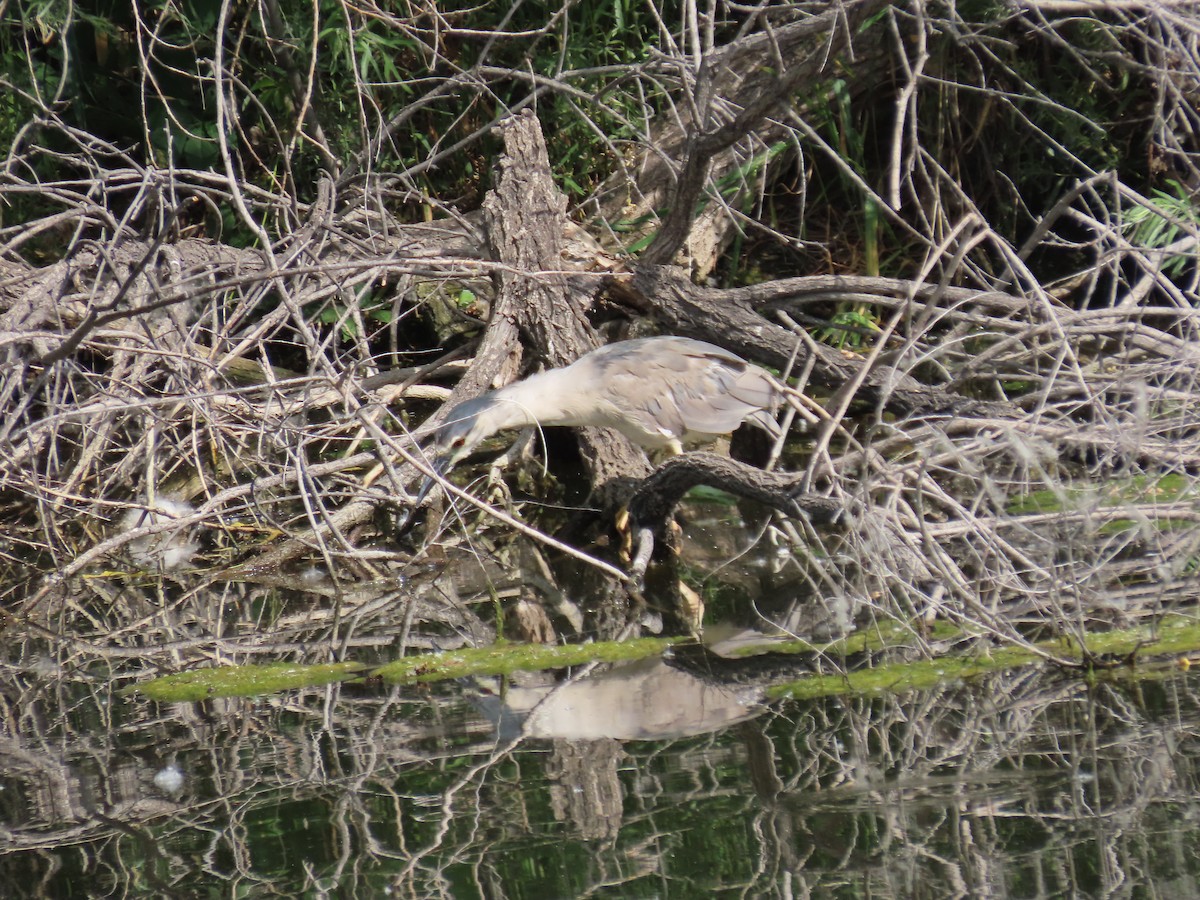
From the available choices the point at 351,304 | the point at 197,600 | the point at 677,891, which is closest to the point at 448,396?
the point at 351,304

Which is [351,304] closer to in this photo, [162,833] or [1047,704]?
[162,833]

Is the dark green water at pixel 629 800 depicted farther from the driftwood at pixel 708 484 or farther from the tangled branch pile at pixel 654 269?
the driftwood at pixel 708 484

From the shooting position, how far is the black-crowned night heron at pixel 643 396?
16.9 ft

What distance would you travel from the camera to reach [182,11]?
6.84 meters

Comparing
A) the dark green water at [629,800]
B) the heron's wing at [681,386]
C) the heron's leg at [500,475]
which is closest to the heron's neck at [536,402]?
the heron's wing at [681,386]

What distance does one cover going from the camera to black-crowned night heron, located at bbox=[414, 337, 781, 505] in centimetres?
514

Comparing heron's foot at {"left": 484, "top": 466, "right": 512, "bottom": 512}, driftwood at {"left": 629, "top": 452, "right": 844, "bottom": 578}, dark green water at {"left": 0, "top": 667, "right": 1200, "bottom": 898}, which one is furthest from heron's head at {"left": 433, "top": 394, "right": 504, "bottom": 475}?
dark green water at {"left": 0, "top": 667, "right": 1200, "bottom": 898}

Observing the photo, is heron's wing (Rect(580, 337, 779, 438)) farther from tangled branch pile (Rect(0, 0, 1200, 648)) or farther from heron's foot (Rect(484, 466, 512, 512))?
heron's foot (Rect(484, 466, 512, 512))

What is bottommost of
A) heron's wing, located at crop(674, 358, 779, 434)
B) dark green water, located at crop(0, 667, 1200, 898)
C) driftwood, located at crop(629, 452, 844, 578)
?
dark green water, located at crop(0, 667, 1200, 898)

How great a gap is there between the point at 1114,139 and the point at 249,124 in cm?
500

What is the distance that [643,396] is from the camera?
516cm

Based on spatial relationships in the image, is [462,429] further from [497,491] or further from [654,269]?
[654,269]

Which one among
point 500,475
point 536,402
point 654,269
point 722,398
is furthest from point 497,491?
point 654,269

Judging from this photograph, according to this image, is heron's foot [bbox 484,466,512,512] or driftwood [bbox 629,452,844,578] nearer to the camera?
driftwood [bbox 629,452,844,578]
